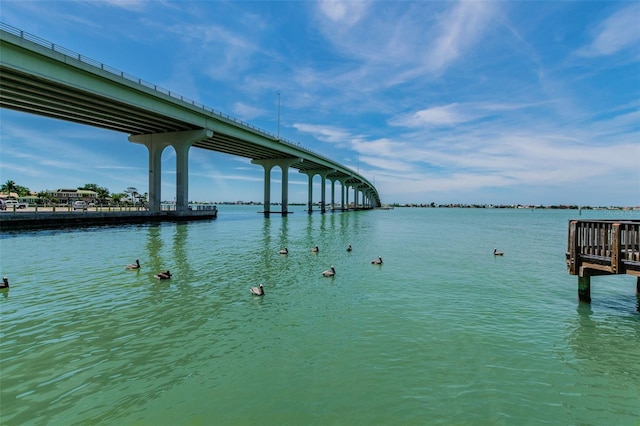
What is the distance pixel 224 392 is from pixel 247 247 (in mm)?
21600

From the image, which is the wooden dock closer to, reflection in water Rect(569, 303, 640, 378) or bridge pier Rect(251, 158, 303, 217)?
reflection in water Rect(569, 303, 640, 378)

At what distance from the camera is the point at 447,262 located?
2169 centimetres

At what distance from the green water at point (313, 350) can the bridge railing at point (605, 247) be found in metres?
1.74

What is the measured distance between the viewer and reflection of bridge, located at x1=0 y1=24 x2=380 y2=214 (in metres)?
32.9

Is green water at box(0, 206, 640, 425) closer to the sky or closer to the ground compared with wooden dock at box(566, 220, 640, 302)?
closer to the ground

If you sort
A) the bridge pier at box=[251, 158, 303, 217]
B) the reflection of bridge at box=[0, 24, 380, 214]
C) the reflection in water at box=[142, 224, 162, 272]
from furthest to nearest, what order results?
the bridge pier at box=[251, 158, 303, 217] → the reflection of bridge at box=[0, 24, 380, 214] → the reflection in water at box=[142, 224, 162, 272]

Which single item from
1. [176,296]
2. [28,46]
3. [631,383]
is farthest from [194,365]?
[28,46]

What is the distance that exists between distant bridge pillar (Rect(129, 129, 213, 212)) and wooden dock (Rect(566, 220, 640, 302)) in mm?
57830

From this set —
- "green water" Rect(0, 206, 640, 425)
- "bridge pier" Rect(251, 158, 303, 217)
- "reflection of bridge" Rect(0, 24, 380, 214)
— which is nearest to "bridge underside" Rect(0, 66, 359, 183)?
"reflection of bridge" Rect(0, 24, 380, 214)

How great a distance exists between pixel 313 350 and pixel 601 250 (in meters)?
11.5

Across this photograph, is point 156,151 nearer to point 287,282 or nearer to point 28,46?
Answer: point 28,46

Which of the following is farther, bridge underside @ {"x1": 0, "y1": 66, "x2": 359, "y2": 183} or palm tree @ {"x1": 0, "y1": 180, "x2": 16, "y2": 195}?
palm tree @ {"x1": 0, "y1": 180, "x2": 16, "y2": 195}

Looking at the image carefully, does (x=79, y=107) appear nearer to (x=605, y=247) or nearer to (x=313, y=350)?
(x=313, y=350)

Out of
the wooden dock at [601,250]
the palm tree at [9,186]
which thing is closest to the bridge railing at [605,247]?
the wooden dock at [601,250]
